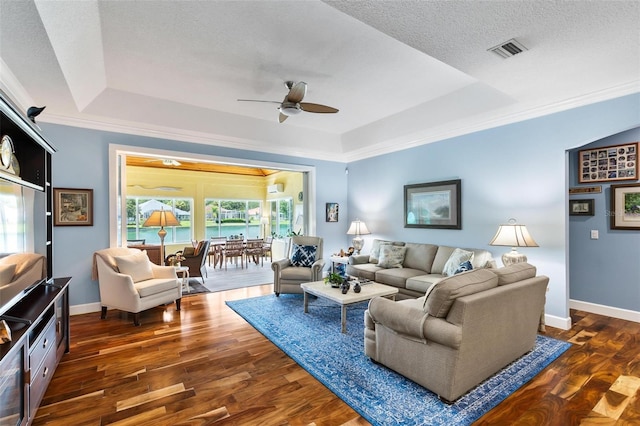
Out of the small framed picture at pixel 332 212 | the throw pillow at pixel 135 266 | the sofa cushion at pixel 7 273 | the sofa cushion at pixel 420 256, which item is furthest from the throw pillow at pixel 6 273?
the small framed picture at pixel 332 212

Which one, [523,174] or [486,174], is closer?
[523,174]

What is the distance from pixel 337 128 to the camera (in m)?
5.96

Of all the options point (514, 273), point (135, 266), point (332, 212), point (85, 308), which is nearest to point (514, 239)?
point (514, 273)

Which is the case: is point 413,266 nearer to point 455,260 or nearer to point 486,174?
point 455,260

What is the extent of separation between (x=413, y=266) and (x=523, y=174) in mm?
2094

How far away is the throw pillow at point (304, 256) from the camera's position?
17.2ft

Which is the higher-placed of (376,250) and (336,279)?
(376,250)

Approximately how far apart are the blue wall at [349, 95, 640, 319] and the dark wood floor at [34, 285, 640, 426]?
110 centimetres

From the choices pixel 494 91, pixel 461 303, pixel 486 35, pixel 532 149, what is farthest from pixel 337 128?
pixel 461 303

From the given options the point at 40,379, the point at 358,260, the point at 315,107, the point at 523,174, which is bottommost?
the point at 40,379

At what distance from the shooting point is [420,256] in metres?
5.01

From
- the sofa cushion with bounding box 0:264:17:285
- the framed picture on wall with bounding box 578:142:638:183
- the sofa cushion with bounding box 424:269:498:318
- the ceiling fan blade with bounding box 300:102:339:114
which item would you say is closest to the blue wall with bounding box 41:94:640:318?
the framed picture on wall with bounding box 578:142:638:183

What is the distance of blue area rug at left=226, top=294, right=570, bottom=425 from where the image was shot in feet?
6.93

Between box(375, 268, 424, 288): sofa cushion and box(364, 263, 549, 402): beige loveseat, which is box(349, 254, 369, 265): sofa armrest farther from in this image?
box(364, 263, 549, 402): beige loveseat
